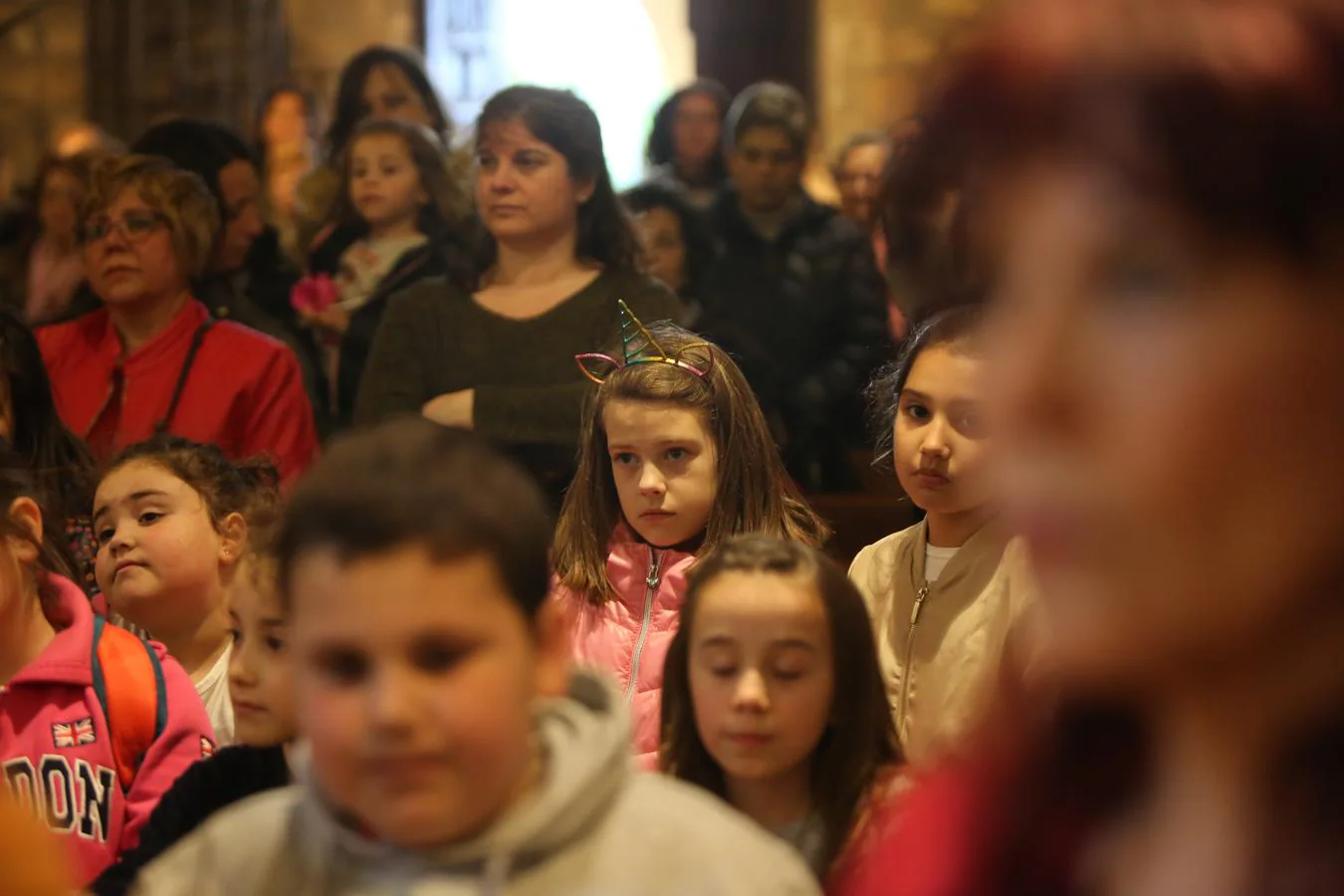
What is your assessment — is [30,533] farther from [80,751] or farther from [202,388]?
[202,388]

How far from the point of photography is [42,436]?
3812 millimetres

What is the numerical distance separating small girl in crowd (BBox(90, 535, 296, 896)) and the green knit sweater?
4.48 feet

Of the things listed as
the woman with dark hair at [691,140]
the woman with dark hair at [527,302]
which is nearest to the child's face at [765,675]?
A: the woman with dark hair at [527,302]

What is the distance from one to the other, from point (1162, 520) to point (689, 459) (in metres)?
2.30

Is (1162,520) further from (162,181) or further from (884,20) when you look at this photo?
(884,20)

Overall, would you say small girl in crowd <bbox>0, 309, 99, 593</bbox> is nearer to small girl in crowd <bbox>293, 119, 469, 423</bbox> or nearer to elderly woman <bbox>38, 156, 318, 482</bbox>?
elderly woman <bbox>38, 156, 318, 482</bbox>

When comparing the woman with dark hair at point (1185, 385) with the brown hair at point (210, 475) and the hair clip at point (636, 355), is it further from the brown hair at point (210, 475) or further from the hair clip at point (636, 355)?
the brown hair at point (210, 475)

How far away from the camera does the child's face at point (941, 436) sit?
2822 mm

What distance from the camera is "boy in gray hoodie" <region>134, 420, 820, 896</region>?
1392mm

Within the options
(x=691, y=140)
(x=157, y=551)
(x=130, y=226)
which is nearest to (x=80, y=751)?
(x=157, y=551)

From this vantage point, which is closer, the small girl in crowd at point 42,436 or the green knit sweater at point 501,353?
the small girl in crowd at point 42,436

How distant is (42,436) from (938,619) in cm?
208

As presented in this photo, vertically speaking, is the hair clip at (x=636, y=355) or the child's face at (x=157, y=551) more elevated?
the hair clip at (x=636, y=355)

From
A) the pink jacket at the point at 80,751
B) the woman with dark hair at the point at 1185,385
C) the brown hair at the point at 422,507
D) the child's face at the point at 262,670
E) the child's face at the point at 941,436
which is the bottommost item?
the pink jacket at the point at 80,751
